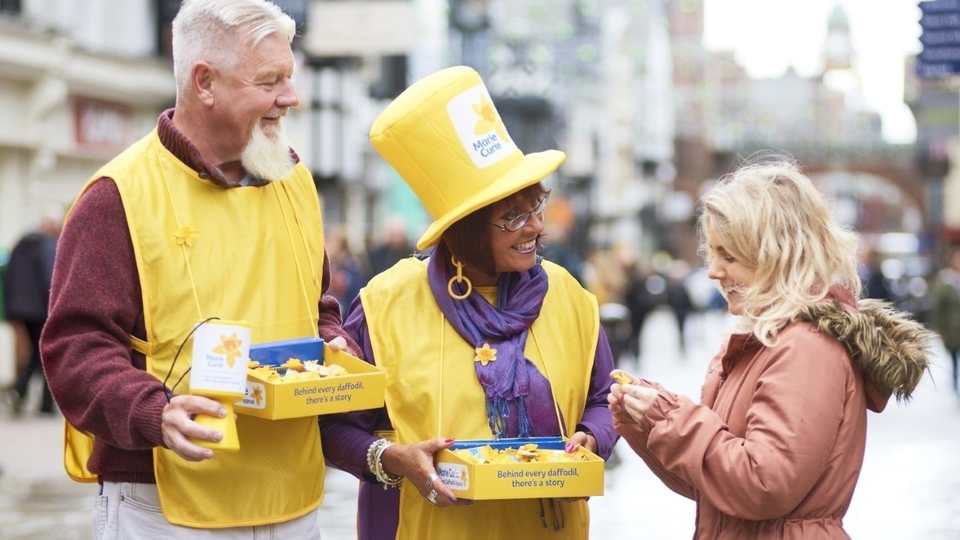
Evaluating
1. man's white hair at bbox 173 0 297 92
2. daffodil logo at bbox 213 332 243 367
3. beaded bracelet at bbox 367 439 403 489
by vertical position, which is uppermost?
man's white hair at bbox 173 0 297 92

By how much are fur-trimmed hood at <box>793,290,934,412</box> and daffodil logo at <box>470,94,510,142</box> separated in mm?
928

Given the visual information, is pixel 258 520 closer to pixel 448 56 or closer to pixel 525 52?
pixel 448 56

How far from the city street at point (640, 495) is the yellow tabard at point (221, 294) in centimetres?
372

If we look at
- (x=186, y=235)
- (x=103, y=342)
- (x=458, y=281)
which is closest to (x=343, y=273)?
(x=458, y=281)

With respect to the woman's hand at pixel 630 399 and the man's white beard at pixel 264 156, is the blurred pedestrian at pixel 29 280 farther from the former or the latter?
the woman's hand at pixel 630 399

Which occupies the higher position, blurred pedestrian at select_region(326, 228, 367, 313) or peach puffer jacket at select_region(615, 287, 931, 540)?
peach puffer jacket at select_region(615, 287, 931, 540)

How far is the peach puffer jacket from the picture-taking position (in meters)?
2.99

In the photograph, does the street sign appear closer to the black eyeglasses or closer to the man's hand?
the black eyeglasses

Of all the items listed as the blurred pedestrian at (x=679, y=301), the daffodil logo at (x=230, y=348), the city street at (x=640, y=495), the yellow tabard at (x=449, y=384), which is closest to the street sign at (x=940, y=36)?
the city street at (x=640, y=495)

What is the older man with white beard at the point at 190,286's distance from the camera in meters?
3.08

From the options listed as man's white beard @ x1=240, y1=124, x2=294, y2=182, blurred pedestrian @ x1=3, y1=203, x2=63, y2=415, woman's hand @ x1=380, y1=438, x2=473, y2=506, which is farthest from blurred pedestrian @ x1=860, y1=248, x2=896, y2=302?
man's white beard @ x1=240, y1=124, x2=294, y2=182

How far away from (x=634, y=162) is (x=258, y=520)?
8212 centimetres

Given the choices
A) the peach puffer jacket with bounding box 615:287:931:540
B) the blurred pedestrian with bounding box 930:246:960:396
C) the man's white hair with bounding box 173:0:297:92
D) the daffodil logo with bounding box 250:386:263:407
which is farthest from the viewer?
the blurred pedestrian with bounding box 930:246:960:396

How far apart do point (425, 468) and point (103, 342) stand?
2.60 ft
